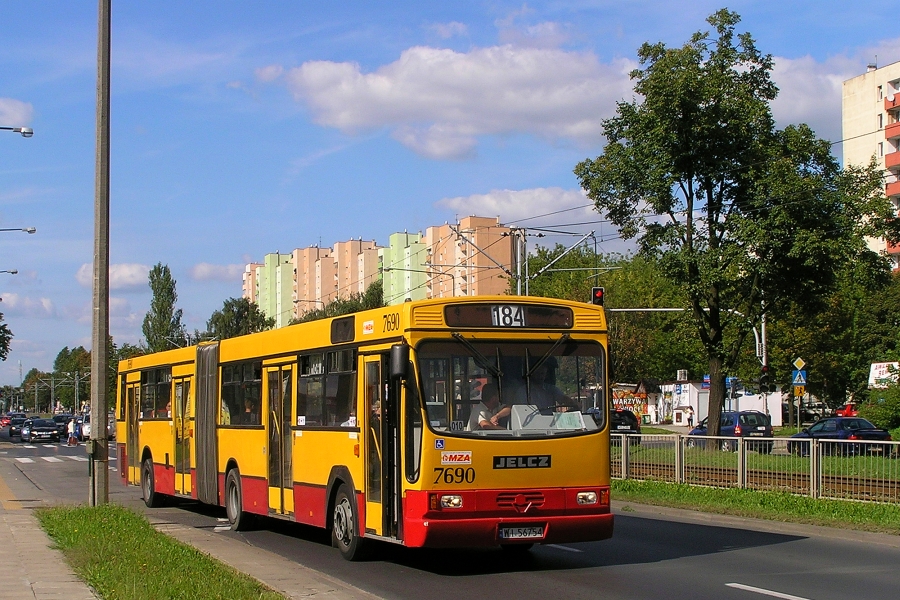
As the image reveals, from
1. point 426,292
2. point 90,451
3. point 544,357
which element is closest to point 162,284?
point 426,292

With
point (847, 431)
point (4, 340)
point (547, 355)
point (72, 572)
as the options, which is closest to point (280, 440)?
point (72, 572)

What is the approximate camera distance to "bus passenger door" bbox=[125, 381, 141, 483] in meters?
23.9

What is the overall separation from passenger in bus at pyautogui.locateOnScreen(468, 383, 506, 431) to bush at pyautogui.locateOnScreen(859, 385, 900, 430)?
36731 mm

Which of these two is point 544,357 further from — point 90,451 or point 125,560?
point 90,451

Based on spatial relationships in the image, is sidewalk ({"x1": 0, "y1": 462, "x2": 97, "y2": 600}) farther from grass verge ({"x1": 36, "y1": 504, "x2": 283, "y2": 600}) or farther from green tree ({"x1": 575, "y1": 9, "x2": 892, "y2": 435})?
green tree ({"x1": 575, "y1": 9, "x2": 892, "y2": 435})

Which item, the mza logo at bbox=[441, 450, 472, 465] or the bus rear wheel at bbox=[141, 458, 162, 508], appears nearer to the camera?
the mza logo at bbox=[441, 450, 472, 465]

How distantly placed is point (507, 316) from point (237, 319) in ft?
369

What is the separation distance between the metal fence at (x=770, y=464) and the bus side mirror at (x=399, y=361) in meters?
9.99

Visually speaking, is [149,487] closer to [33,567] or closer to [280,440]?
[280,440]

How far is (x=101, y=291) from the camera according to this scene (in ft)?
60.2

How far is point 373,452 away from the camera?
501 inches

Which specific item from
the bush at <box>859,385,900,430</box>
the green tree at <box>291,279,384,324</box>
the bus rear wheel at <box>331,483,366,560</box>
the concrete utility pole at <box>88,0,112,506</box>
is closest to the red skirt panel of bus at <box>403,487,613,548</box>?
the bus rear wheel at <box>331,483,366,560</box>

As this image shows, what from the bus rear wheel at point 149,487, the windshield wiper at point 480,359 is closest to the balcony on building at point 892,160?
the bus rear wheel at point 149,487

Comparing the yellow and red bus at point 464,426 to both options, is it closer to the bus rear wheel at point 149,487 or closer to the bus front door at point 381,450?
the bus front door at point 381,450
